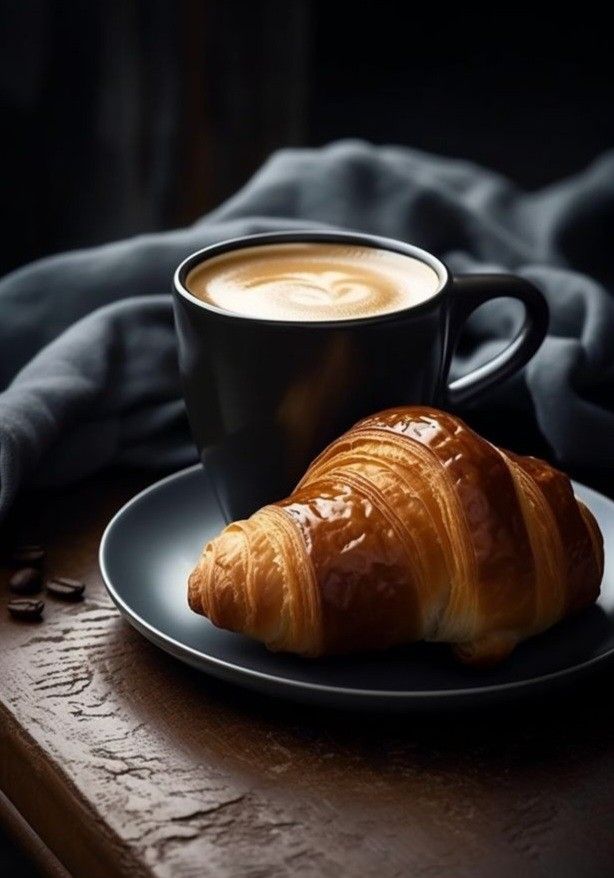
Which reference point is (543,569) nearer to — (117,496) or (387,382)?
(387,382)

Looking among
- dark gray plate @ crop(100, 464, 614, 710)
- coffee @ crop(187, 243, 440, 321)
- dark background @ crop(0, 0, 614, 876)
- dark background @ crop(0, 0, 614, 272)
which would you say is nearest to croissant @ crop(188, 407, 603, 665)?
dark gray plate @ crop(100, 464, 614, 710)

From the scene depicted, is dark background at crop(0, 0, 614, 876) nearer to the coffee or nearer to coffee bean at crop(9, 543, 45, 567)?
coffee bean at crop(9, 543, 45, 567)

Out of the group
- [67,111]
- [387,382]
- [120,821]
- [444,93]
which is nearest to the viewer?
[120,821]

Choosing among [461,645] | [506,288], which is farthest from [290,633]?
[506,288]

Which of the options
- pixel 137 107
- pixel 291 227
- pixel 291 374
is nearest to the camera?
pixel 291 374

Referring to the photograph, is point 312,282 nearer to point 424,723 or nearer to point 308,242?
point 308,242

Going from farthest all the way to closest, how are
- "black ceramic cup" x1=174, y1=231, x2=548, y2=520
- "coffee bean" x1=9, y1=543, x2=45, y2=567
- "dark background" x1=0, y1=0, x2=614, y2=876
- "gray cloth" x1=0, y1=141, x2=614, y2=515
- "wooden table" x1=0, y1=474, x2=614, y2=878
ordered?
"dark background" x1=0, y1=0, x2=614, y2=876
"gray cloth" x1=0, y1=141, x2=614, y2=515
"coffee bean" x1=9, y1=543, x2=45, y2=567
"black ceramic cup" x1=174, y1=231, x2=548, y2=520
"wooden table" x1=0, y1=474, x2=614, y2=878

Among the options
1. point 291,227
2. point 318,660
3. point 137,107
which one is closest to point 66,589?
point 318,660

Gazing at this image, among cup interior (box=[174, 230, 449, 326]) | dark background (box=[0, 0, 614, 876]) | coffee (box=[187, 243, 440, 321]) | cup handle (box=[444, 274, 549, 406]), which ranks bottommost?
dark background (box=[0, 0, 614, 876])
